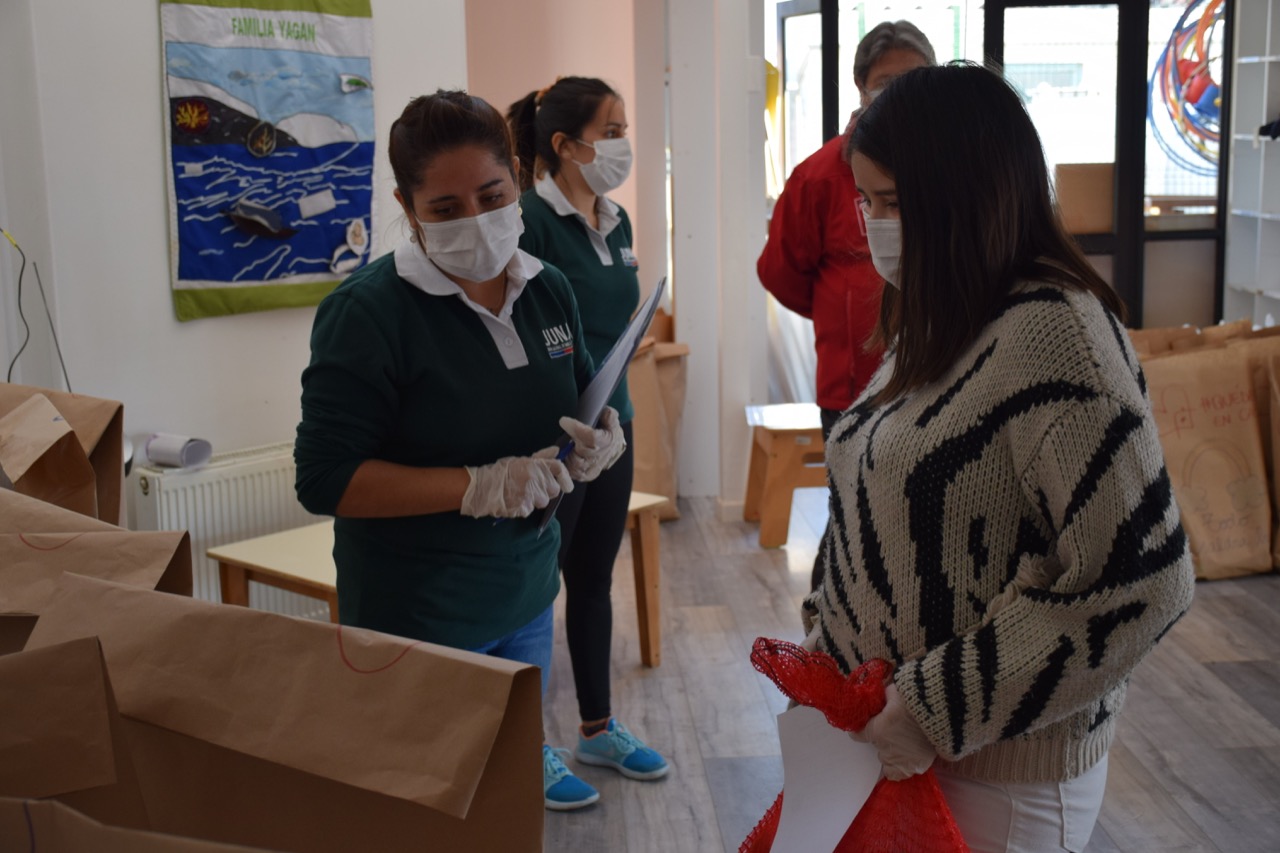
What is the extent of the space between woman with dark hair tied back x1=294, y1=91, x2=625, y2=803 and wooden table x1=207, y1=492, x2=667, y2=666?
0.87 metres

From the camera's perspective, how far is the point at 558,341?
171cm

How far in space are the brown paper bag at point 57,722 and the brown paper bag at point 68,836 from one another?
0.08 meters

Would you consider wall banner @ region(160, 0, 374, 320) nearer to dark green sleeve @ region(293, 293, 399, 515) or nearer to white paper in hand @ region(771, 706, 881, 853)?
dark green sleeve @ region(293, 293, 399, 515)

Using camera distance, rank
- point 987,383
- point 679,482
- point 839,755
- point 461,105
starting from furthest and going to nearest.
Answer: point 679,482 < point 461,105 < point 839,755 < point 987,383

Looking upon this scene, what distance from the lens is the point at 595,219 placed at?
104 inches

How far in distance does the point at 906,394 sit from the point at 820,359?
5.59 feet

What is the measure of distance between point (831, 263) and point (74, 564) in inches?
83.8

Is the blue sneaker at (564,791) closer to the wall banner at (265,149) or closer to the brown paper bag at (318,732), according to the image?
the wall banner at (265,149)

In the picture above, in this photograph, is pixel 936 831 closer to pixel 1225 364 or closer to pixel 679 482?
pixel 1225 364

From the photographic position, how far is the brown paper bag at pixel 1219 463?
13.0ft

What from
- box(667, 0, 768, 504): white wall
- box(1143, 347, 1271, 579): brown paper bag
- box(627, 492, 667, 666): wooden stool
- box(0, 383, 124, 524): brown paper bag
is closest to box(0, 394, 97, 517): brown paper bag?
box(0, 383, 124, 524): brown paper bag

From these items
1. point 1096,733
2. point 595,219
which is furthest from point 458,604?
point 595,219

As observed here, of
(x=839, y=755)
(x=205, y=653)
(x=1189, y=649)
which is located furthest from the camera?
(x=1189, y=649)

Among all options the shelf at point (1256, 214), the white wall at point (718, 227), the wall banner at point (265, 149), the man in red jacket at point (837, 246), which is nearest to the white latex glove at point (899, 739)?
the man in red jacket at point (837, 246)
